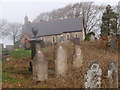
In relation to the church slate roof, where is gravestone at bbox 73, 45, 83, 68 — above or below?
below

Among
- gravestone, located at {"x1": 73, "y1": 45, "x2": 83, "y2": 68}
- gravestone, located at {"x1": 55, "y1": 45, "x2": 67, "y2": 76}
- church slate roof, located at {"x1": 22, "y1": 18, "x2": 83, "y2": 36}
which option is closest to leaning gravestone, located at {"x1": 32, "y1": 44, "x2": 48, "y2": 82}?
gravestone, located at {"x1": 55, "y1": 45, "x2": 67, "y2": 76}

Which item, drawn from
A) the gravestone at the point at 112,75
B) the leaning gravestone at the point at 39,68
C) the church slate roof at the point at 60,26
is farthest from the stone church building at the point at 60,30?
the gravestone at the point at 112,75

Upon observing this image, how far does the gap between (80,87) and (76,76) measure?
6.12 feet

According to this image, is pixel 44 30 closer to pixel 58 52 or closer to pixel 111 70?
pixel 58 52

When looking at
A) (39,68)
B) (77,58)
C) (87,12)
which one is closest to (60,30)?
(87,12)

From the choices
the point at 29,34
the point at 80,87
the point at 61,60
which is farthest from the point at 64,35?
the point at 80,87

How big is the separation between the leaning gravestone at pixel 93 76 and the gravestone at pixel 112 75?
546 mm

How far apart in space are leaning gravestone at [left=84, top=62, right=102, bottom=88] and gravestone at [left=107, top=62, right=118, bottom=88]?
1.79 feet

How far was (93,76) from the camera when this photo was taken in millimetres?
5738

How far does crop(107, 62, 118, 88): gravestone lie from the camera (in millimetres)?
6047

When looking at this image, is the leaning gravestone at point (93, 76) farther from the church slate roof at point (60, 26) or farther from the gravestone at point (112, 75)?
the church slate roof at point (60, 26)

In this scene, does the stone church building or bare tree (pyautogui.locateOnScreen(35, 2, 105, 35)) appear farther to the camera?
bare tree (pyautogui.locateOnScreen(35, 2, 105, 35))

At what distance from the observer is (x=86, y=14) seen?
45781mm

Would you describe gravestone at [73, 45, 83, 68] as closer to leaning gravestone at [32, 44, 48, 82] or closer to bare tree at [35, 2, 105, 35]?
leaning gravestone at [32, 44, 48, 82]
